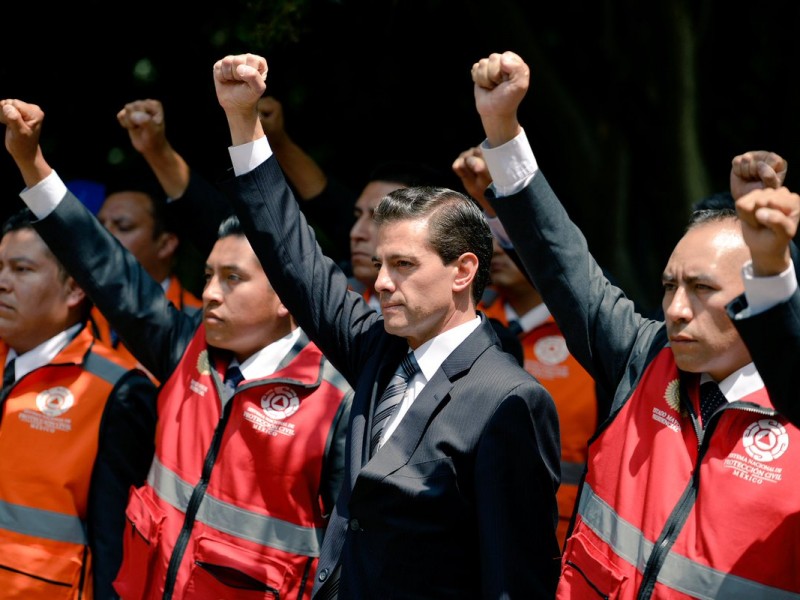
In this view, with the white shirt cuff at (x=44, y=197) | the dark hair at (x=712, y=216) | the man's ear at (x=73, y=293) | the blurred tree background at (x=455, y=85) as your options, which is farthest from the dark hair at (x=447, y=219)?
the blurred tree background at (x=455, y=85)

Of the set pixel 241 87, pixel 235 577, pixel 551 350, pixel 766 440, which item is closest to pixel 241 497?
pixel 235 577

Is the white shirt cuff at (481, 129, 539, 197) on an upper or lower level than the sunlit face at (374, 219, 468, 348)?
upper

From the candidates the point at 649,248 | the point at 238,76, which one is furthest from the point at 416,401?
the point at 649,248

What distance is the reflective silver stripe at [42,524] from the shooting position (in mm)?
3717

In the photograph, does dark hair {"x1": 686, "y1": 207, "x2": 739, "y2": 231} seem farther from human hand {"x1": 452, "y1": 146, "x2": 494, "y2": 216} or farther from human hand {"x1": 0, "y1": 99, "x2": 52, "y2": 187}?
human hand {"x1": 0, "y1": 99, "x2": 52, "y2": 187}

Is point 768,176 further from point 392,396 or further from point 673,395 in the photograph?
point 392,396

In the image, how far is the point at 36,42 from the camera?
5.28 meters

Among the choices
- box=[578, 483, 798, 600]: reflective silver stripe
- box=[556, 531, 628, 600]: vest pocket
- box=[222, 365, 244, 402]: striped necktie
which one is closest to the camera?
box=[578, 483, 798, 600]: reflective silver stripe

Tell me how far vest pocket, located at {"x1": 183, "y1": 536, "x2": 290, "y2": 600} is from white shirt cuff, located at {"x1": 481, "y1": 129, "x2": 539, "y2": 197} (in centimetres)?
124

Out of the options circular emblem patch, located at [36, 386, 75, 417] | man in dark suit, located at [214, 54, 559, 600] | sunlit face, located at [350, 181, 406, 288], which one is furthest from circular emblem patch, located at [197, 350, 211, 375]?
sunlit face, located at [350, 181, 406, 288]

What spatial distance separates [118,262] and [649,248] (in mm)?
2511

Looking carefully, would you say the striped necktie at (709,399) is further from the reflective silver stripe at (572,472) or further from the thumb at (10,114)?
the thumb at (10,114)

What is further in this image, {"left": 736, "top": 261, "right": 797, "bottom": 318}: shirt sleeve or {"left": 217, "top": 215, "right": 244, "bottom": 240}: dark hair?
{"left": 217, "top": 215, "right": 244, "bottom": 240}: dark hair

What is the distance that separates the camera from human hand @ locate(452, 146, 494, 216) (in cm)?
362
